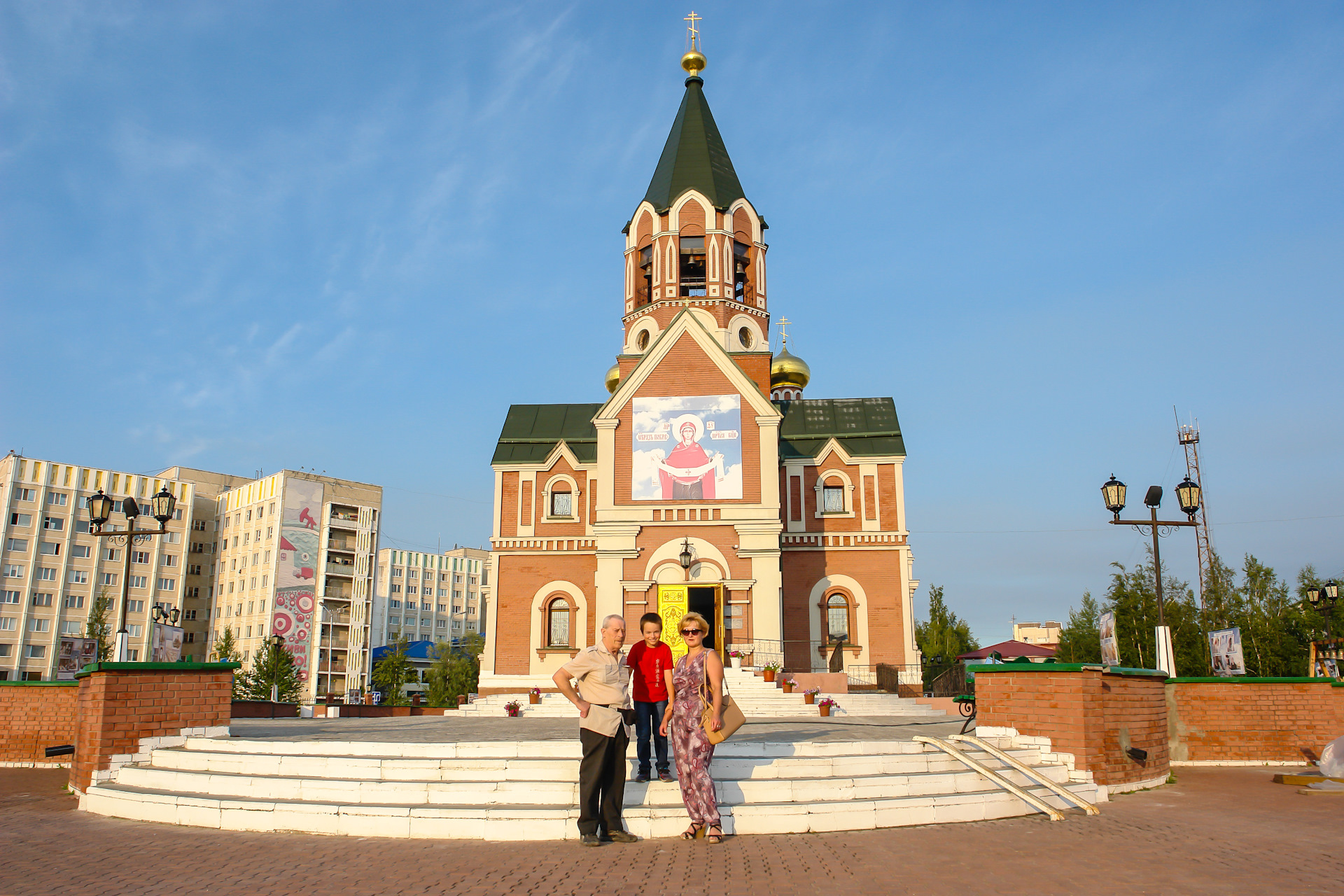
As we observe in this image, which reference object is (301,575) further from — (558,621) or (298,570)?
(558,621)

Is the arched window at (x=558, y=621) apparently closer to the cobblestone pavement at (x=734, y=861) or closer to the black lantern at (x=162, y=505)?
the black lantern at (x=162, y=505)

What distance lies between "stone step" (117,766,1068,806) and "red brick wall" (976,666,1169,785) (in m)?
1.98

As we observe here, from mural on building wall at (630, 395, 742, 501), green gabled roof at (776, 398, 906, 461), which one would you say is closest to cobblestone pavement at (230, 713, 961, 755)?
mural on building wall at (630, 395, 742, 501)

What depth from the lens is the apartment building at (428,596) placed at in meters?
119

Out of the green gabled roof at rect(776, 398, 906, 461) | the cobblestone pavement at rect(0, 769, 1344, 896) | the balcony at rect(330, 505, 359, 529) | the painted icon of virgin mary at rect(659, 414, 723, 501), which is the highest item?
the balcony at rect(330, 505, 359, 529)

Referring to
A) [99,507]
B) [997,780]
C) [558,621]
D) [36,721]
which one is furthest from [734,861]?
[558,621]

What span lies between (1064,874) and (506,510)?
26.9 metres

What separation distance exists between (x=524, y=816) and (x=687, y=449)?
65.1 feet

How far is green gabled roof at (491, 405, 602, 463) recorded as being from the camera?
107 ft

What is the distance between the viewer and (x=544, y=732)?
1384 centimetres

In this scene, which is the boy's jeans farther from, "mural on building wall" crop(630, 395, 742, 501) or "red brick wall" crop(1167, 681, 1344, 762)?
"mural on building wall" crop(630, 395, 742, 501)

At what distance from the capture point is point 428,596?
122 m

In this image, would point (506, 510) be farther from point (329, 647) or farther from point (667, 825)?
point (329, 647)

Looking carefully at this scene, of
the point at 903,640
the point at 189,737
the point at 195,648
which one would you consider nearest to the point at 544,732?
the point at 189,737
